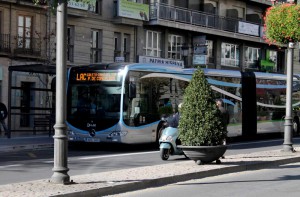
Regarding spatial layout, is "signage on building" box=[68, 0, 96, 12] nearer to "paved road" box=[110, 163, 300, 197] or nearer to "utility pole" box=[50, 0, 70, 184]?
"paved road" box=[110, 163, 300, 197]

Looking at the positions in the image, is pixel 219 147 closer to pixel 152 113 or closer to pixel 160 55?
pixel 152 113

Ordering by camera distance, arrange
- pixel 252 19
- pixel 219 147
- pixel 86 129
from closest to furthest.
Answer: pixel 219 147
pixel 86 129
pixel 252 19

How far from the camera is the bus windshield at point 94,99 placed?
19.3 metres

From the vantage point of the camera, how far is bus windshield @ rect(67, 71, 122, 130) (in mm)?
19328

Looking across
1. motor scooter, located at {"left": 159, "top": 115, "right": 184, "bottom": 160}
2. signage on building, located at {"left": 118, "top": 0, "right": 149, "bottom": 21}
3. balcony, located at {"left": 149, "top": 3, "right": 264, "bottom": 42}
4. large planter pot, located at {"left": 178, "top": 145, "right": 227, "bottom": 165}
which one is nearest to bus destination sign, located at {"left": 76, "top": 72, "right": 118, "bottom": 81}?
motor scooter, located at {"left": 159, "top": 115, "right": 184, "bottom": 160}

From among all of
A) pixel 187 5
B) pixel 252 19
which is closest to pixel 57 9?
pixel 187 5

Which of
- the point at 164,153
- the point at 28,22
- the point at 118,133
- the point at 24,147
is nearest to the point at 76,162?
the point at 164,153

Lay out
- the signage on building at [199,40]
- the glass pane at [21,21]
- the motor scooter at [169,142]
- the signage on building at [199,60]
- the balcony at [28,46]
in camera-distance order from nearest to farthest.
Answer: the motor scooter at [169,142]
the balcony at [28,46]
the glass pane at [21,21]
the signage on building at [199,60]
the signage on building at [199,40]

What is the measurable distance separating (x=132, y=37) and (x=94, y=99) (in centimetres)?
1885

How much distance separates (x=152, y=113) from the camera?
66.0 ft

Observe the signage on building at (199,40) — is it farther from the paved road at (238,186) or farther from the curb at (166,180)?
the paved road at (238,186)

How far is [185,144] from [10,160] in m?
5.59

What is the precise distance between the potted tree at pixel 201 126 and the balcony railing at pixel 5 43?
1812 cm

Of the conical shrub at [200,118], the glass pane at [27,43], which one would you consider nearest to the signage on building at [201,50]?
the glass pane at [27,43]
